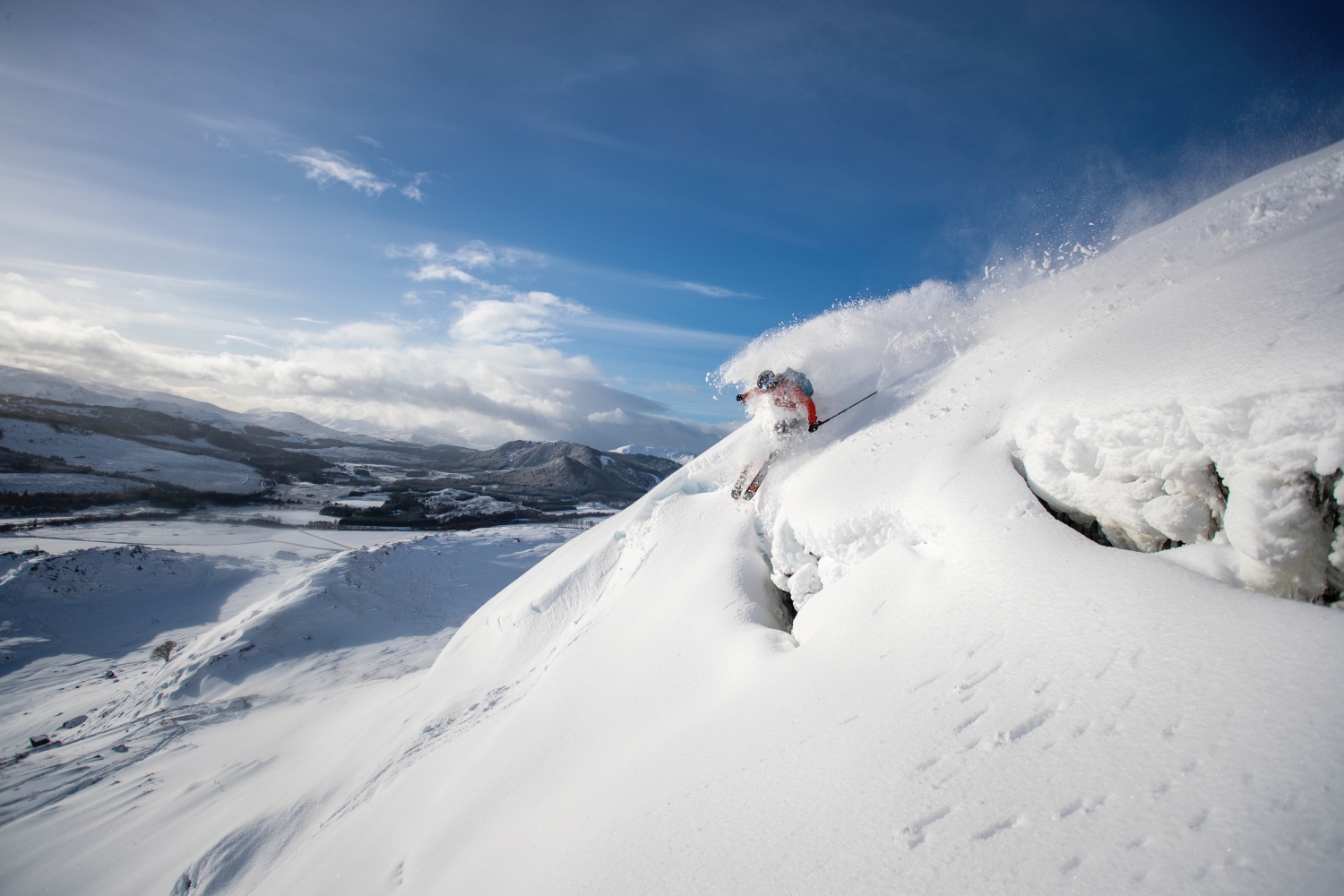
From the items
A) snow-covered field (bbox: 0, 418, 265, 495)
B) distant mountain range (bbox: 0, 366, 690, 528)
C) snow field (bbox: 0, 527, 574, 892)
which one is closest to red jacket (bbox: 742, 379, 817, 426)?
snow field (bbox: 0, 527, 574, 892)

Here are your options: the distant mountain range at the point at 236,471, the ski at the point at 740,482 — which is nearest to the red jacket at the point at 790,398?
the ski at the point at 740,482

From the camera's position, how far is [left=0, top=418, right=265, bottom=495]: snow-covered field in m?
65.8

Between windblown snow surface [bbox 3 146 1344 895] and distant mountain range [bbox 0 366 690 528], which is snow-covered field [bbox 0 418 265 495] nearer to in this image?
distant mountain range [bbox 0 366 690 528]

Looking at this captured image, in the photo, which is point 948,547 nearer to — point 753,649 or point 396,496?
point 753,649

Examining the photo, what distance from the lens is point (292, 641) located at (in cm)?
1908

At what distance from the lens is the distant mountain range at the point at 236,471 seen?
56.4 m

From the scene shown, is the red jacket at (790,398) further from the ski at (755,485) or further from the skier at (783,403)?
the ski at (755,485)

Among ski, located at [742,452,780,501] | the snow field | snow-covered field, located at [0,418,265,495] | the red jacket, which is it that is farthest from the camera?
snow-covered field, located at [0,418,265,495]

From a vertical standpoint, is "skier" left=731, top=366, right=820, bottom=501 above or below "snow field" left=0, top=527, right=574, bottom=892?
above

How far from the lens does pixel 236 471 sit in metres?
76.3

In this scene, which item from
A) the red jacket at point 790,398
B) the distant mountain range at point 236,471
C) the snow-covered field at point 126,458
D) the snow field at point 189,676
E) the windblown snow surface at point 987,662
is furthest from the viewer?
the snow-covered field at point 126,458

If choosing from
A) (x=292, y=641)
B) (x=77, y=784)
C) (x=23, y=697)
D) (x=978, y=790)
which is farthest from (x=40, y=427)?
(x=978, y=790)

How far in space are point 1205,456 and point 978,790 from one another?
2630 millimetres

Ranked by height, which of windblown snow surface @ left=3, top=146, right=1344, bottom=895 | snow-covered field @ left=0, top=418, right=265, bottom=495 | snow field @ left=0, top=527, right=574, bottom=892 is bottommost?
snow field @ left=0, top=527, right=574, bottom=892
